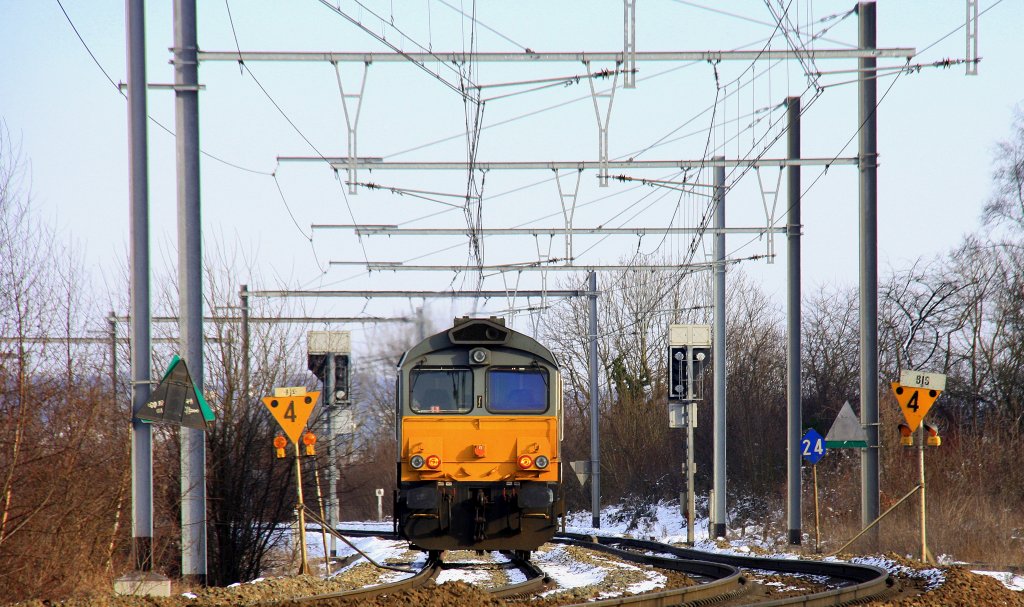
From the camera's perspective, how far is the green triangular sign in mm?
11508

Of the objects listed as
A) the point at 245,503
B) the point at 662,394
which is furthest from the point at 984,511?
the point at 662,394

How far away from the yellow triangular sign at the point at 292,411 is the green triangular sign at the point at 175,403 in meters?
3.93

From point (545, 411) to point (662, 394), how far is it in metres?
27.8

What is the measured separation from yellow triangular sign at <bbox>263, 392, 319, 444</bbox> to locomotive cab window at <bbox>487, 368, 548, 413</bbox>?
2.35 m

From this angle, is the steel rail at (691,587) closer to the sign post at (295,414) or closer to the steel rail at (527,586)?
the steel rail at (527,586)

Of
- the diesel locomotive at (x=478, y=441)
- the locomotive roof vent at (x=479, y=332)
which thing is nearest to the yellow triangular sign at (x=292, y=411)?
the diesel locomotive at (x=478, y=441)

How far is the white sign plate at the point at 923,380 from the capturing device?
16.8 m

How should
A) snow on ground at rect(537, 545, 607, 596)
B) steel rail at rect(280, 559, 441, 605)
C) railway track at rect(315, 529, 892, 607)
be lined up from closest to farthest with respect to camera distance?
steel rail at rect(280, 559, 441, 605), railway track at rect(315, 529, 892, 607), snow on ground at rect(537, 545, 607, 596)

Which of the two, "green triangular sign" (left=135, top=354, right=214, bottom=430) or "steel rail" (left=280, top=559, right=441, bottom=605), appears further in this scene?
"green triangular sign" (left=135, top=354, right=214, bottom=430)

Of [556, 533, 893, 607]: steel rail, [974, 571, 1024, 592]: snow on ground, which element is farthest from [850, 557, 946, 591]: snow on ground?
[974, 571, 1024, 592]: snow on ground

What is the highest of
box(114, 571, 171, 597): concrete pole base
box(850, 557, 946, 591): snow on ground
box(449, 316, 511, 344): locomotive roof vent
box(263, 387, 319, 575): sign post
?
box(449, 316, 511, 344): locomotive roof vent

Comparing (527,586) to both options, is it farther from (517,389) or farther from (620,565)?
(620,565)

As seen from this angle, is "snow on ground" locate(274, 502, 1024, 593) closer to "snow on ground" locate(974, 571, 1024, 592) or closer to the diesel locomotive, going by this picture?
"snow on ground" locate(974, 571, 1024, 592)

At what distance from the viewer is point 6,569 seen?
1168 cm
